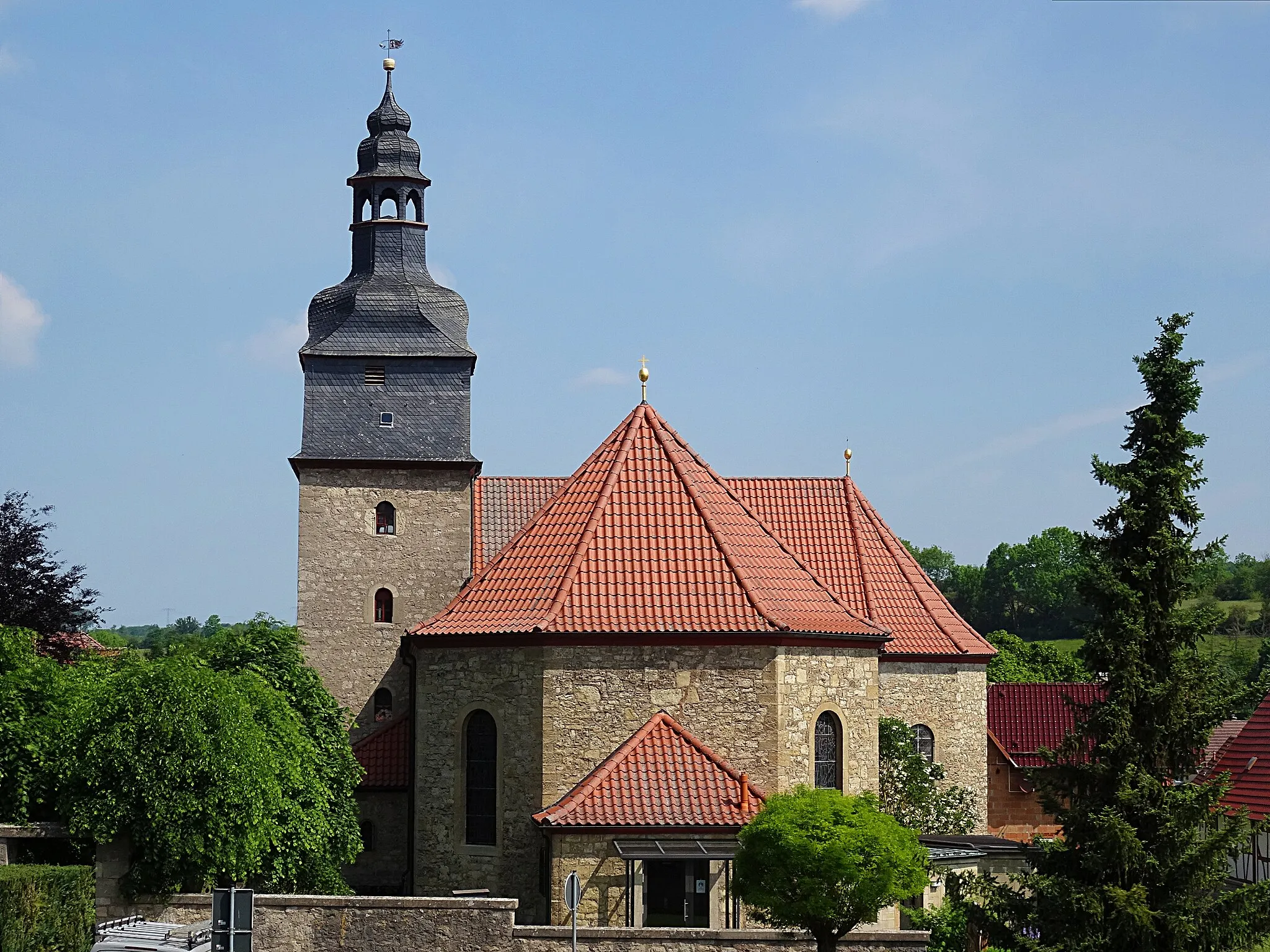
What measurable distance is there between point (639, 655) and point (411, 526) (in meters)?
11.7

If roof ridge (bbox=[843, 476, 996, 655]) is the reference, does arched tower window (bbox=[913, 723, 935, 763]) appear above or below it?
below

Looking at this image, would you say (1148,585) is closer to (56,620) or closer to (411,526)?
(411,526)

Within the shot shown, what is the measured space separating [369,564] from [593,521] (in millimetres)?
10124

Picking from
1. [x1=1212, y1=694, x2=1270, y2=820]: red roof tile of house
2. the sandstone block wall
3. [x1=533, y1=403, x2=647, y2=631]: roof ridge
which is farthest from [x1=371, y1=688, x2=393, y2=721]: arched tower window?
[x1=1212, y1=694, x2=1270, y2=820]: red roof tile of house

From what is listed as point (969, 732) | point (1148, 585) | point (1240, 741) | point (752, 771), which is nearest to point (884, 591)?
point (969, 732)

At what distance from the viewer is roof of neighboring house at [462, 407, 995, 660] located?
37.5 metres

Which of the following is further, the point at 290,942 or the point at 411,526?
the point at 411,526

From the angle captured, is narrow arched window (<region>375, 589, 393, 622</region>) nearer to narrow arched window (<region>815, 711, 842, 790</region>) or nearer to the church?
the church

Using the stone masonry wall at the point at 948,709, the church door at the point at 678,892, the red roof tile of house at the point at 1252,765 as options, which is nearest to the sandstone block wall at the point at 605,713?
the church door at the point at 678,892

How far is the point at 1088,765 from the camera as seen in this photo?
2070 cm

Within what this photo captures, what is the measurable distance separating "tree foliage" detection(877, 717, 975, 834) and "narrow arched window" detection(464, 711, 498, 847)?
9108mm

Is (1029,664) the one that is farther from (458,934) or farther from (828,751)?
(458,934)

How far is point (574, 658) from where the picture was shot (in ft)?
89.2

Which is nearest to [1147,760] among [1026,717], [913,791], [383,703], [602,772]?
[602,772]
